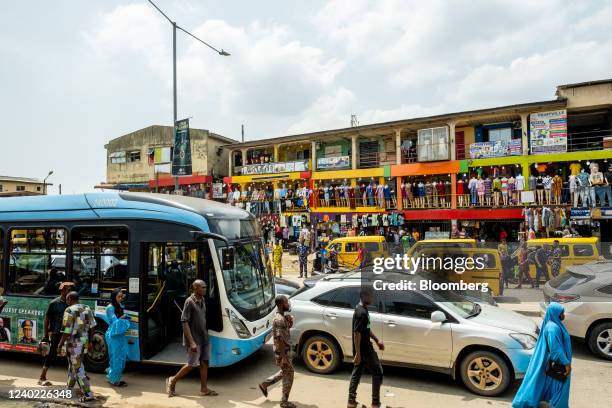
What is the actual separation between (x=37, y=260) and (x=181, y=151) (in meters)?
7.25

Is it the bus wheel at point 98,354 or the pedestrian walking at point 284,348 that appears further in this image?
the bus wheel at point 98,354

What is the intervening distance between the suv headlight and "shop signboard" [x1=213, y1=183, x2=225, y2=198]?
98.8ft

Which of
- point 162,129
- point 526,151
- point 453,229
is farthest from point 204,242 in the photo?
Answer: point 162,129

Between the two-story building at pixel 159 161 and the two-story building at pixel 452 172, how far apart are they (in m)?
5.32

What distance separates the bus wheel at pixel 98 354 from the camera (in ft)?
24.2

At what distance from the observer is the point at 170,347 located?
24.5 feet

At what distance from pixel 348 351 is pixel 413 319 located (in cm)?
123

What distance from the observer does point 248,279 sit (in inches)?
295

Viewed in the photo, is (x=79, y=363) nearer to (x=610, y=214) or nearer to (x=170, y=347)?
(x=170, y=347)

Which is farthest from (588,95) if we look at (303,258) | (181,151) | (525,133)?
(181,151)

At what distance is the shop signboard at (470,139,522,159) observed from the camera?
24312 mm

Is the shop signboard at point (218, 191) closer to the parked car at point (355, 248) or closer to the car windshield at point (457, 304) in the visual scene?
the parked car at point (355, 248)

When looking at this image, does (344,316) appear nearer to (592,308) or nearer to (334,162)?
(592,308)

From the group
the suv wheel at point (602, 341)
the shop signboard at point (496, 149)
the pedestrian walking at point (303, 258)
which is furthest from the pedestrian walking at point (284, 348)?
the shop signboard at point (496, 149)
